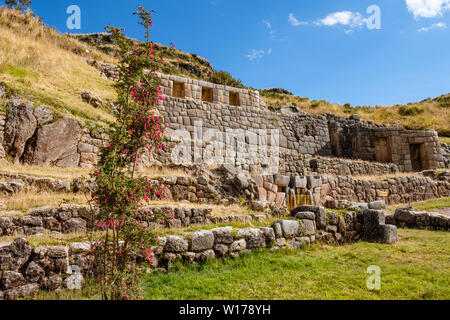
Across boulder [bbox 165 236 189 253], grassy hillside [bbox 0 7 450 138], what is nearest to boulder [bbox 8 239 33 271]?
boulder [bbox 165 236 189 253]

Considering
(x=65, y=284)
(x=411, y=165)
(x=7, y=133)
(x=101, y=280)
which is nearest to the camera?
(x=101, y=280)

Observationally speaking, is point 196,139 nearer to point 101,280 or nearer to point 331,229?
point 331,229

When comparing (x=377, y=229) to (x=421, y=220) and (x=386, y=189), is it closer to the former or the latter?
(x=421, y=220)

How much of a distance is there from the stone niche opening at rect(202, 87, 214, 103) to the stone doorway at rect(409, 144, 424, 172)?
16.5 metres

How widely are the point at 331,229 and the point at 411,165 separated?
61.2 feet

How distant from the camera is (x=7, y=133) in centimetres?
926

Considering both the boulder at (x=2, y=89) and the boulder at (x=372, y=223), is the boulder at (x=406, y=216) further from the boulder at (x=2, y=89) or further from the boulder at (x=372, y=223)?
the boulder at (x=2, y=89)

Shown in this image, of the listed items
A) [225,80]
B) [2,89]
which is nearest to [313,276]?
[2,89]

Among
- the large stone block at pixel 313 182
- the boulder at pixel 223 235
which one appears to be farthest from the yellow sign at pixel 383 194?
the boulder at pixel 223 235

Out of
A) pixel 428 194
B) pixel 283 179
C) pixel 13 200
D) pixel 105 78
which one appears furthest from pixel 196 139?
pixel 428 194

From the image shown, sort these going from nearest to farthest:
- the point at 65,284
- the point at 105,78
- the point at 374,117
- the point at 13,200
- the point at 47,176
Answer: the point at 65,284, the point at 13,200, the point at 47,176, the point at 105,78, the point at 374,117

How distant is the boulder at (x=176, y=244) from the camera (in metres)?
5.71

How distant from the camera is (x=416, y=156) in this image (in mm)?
23703

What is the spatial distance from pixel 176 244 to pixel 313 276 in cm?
257
